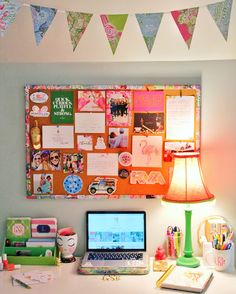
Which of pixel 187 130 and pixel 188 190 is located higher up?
pixel 187 130

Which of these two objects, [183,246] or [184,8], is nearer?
[184,8]

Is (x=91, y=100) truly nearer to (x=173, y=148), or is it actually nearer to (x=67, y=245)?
(x=173, y=148)

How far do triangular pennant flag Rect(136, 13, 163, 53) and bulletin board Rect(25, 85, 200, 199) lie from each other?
26 centimetres

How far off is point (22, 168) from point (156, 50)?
0.92m

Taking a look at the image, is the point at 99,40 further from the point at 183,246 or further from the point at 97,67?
the point at 183,246

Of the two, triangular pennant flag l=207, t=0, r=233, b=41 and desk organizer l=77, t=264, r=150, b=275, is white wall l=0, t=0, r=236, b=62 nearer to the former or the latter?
triangular pennant flag l=207, t=0, r=233, b=41

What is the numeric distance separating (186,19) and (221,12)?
17 cm

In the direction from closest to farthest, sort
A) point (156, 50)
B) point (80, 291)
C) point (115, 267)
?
point (80, 291)
point (115, 267)
point (156, 50)

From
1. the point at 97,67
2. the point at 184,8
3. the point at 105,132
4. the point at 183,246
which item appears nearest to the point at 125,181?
the point at 105,132

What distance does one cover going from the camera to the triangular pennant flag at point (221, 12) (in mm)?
2205

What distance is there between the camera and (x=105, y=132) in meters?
2.42

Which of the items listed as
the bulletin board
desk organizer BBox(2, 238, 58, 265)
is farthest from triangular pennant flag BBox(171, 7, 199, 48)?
desk organizer BBox(2, 238, 58, 265)

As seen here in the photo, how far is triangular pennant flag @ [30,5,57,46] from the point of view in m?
2.26

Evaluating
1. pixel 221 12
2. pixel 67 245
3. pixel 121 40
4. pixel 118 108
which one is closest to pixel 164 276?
pixel 67 245
